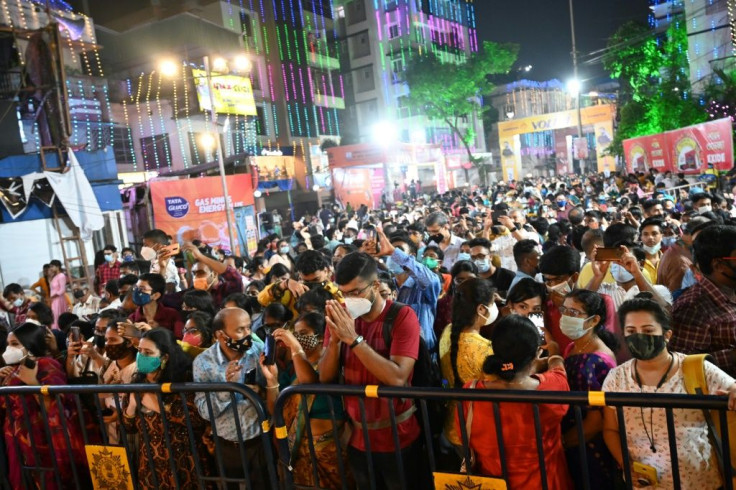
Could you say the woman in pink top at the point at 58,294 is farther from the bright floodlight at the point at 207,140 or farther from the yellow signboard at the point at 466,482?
the bright floodlight at the point at 207,140

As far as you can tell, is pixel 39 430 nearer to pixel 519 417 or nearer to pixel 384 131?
pixel 519 417

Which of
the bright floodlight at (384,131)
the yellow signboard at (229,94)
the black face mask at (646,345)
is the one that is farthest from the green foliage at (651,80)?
the black face mask at (646,345)

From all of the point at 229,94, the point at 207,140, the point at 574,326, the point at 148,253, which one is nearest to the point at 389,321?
the point at 574,326

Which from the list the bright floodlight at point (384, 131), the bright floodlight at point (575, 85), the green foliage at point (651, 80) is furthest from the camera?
the bright floodlight at point (384, 131)

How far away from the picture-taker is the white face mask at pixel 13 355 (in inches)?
185

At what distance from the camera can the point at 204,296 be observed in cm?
561

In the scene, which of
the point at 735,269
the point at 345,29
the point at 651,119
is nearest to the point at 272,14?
the point at 345,29

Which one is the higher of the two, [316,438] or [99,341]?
[99,341]

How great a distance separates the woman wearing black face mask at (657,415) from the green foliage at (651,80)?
78.8 ft

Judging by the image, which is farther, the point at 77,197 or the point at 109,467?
the point at 77,197

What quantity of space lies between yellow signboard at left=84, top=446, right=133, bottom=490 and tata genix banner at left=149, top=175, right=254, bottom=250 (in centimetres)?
1147

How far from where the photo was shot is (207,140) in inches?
1156

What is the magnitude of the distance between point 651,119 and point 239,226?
69.1ft

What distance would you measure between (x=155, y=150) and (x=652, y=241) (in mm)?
26965
